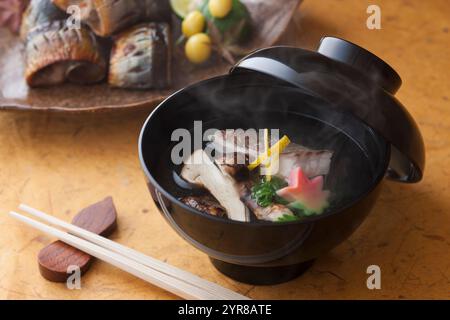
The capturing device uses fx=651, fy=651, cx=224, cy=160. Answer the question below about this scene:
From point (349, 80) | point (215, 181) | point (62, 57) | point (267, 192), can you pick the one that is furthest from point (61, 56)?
point (349, 80)

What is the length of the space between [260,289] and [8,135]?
0.99 m

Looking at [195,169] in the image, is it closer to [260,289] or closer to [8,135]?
[260,289]

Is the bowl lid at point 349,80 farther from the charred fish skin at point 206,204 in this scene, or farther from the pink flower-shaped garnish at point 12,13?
the pink flower-shaped garnish at point 12,13

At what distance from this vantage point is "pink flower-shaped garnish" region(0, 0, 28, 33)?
2.36 meters

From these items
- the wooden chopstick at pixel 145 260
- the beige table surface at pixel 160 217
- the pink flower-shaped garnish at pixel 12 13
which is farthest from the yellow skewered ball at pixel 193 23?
the wooden chopstick at pixel 145 260

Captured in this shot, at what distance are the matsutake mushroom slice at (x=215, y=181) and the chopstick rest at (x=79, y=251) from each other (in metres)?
0.28

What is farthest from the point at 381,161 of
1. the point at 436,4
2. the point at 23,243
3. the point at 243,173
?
the point at 436,4

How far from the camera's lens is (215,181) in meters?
1.51

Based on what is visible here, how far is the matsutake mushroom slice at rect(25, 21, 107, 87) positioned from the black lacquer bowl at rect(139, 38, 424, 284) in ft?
1.95

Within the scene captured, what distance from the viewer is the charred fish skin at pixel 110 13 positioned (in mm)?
2135

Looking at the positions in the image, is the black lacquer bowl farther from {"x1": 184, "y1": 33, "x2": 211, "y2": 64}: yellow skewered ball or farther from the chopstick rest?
{"x1": 184, "y1": 33, "x2": 211, "y2": 64}: yellow skewered ball

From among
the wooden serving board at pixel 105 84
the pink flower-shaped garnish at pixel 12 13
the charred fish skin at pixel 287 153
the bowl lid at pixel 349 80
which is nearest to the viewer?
the bowl lid at pixel 349 80

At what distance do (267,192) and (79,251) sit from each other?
1.66 ft

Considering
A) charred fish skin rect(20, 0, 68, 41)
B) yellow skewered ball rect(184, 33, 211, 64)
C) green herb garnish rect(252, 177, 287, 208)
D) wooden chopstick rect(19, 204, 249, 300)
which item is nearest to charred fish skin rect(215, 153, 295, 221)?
green herb garnish rect(252, 177, 287, 208)
